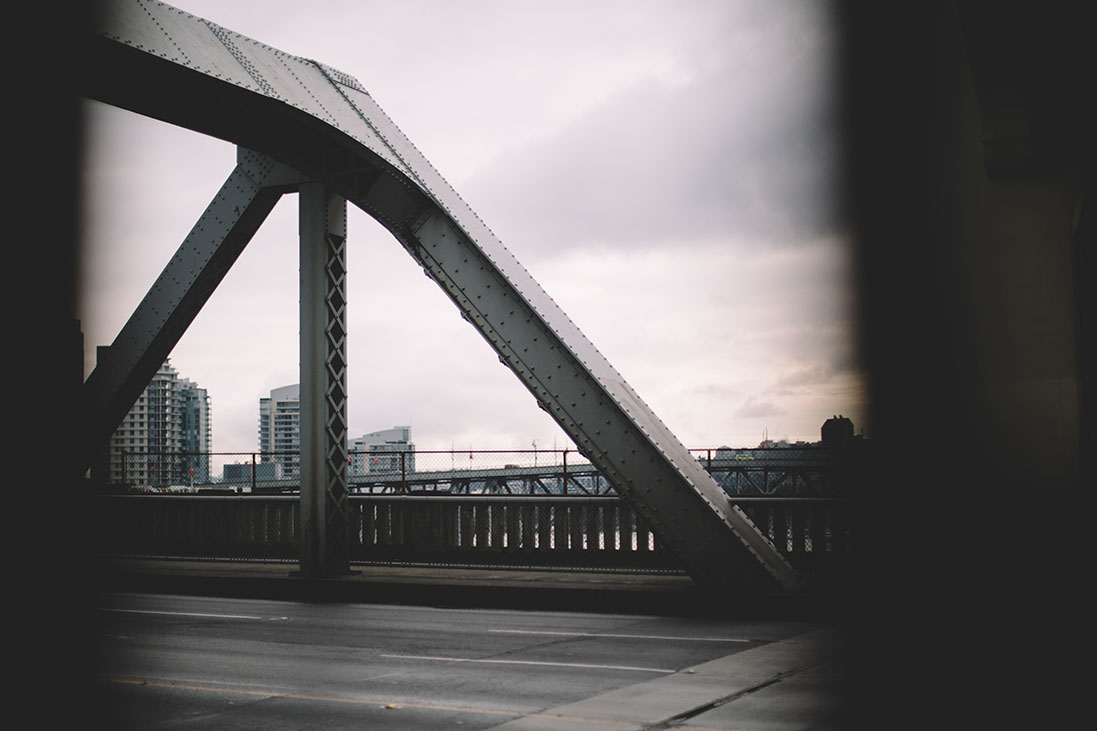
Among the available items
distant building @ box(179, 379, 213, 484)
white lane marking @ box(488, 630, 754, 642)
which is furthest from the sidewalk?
distant building @ box(179, 379, 213, 484)

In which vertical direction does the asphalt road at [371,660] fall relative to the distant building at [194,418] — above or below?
below

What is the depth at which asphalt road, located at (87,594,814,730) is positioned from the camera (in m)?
7.59

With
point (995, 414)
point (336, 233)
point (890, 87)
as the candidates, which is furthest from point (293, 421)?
point (890, 87)

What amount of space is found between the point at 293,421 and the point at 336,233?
33.7 meters

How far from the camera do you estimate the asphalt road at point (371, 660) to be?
24.9 feet

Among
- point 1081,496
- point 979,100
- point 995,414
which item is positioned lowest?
point 1081,496

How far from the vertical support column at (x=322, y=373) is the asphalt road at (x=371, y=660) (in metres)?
1.39

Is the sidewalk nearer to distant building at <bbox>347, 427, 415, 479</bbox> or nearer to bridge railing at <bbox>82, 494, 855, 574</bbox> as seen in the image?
bridge railing at <bbox>82, 494, 855, 574</bbox>

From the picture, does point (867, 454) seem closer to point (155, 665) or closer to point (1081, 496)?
point (1081, 496)

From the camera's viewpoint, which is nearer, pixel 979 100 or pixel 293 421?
pixel 979 100

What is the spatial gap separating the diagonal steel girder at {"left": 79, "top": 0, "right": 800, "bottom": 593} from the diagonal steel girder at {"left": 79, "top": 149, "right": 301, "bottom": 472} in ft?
5.40

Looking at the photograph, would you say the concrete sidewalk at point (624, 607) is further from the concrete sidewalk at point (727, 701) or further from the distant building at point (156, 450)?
the distant building at point (156, 450)

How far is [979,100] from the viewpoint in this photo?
8.91 m

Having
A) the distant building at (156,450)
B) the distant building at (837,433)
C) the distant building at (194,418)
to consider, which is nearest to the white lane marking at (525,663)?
the distant building at (837,433)
